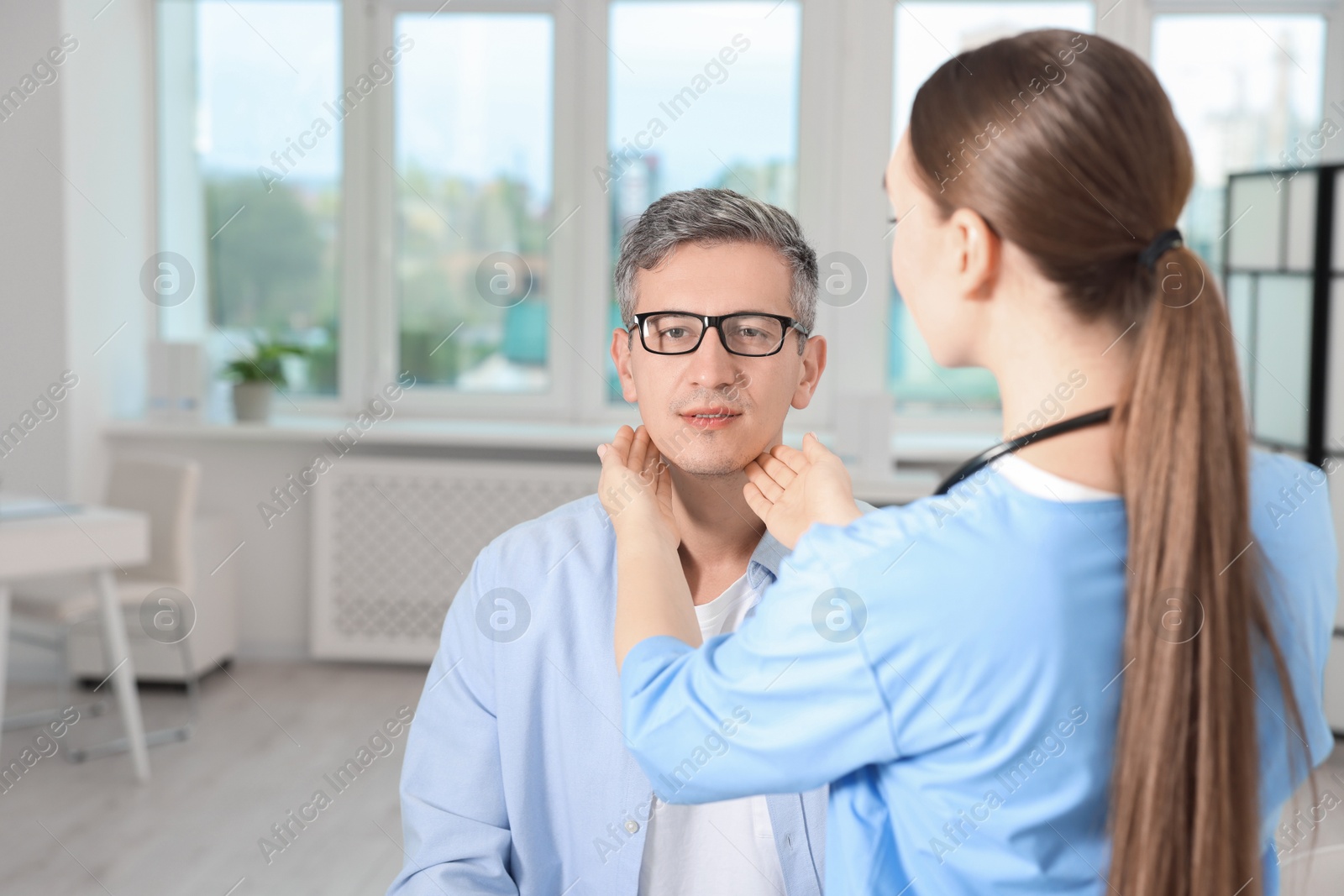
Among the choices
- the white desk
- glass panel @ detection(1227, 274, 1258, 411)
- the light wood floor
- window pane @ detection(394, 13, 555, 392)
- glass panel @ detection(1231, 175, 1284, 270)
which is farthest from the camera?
window pane @ detection(394, 13, 555, 392)

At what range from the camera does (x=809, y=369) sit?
1.62 m

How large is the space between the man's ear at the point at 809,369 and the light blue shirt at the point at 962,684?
2.32 feet

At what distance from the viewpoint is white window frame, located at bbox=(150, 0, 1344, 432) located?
4.14 metres

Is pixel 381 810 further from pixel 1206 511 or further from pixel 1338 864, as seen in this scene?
pixel 1206 511

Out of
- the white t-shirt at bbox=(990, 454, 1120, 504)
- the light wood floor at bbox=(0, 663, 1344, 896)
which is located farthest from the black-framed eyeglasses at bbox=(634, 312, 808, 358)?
the light wood floor at bbox=(0, 663, 1344, 896)

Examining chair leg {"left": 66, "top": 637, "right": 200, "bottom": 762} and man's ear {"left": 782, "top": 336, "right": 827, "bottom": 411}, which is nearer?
man's ear {"left": 782, "top": 336, "right": 827, "bottom": 411}

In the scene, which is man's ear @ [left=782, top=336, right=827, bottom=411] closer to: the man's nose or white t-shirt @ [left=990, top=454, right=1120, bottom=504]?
the man's nose

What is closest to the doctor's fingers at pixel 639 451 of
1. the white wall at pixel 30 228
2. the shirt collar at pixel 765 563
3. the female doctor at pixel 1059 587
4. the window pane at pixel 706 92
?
the shirt collar at pixel 765 563

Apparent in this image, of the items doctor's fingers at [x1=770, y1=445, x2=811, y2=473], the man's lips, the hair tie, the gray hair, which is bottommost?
doctor's fingers at [x1=770, y1=445, x2=811, y2=473]

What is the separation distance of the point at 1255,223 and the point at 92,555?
355 cm

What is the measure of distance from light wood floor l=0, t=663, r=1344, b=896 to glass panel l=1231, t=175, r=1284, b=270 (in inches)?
61.2

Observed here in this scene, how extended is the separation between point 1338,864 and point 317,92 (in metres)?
4.18

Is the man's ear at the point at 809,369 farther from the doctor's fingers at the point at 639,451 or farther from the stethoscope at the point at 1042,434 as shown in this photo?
the stethoscope at the point at 1042,434

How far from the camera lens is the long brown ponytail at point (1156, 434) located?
768 mm
